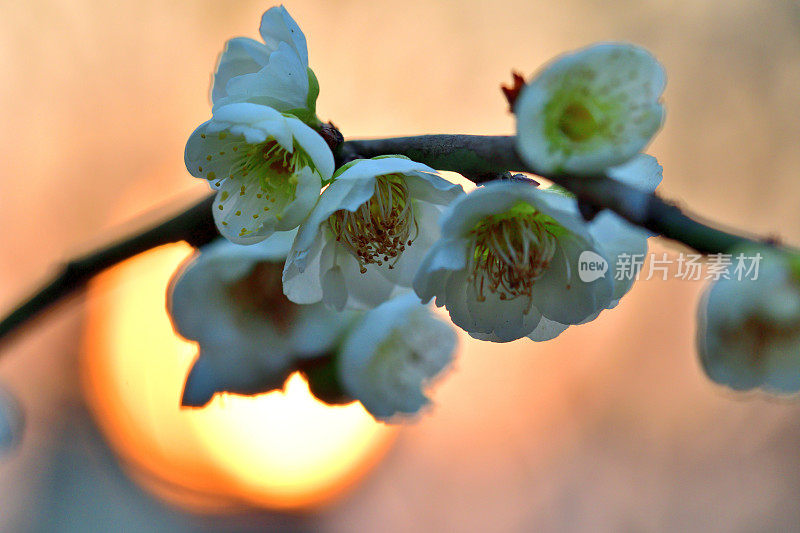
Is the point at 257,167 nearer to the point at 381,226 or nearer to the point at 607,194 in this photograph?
the point at 381,226

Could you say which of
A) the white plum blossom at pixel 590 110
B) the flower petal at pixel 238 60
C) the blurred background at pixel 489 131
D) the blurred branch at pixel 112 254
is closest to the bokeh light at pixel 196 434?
the blurred background at pixel 489 131

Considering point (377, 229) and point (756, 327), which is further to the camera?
point (377, 229)

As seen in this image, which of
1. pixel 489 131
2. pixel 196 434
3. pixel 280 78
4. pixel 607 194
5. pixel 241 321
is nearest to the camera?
pixel 607 194

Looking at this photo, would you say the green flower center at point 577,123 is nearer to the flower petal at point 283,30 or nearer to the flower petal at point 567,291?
the flower petal at point 567,291

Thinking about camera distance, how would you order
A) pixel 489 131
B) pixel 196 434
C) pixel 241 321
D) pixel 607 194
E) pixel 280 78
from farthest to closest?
pixel 196 434
pixel 489 131
pixel 241 321
pixel 280 78
pixel 607 194

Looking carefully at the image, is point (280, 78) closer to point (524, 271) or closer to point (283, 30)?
point (283, 30)

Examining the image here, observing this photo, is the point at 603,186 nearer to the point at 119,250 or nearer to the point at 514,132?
the point at 514,132

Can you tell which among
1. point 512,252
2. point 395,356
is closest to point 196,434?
point 395,356

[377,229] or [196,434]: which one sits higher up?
[377,229]
